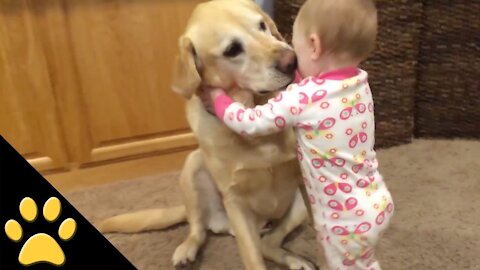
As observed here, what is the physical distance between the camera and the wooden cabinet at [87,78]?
1.67 m

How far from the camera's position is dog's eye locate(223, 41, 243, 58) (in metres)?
1.14

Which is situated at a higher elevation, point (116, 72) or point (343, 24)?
point (343, 24)

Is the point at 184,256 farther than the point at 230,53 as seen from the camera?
Yes

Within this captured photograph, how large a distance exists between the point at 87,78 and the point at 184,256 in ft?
2.20

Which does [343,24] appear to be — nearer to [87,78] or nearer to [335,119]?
[335,119]

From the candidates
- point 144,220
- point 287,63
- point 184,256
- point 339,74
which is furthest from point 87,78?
point 339,74

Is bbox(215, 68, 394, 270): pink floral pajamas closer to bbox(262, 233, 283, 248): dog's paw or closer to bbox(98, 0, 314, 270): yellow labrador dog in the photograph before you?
bbox(98, 0, 314, 270): yellow labrador dog

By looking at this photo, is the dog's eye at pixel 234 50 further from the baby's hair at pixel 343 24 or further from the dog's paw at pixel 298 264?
the dog's paw at pixel 298 264

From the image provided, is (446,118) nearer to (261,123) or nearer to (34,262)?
(261,123)

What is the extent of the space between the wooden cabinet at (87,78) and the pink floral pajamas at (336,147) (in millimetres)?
729

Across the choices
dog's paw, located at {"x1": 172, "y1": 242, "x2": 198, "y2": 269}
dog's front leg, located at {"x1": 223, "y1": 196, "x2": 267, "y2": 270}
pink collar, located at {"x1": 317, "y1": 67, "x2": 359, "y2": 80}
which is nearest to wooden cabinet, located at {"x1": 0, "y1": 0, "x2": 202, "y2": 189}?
dog's paw, located at {"x1": 172, "y1": 242, "x2": 198, "y2": 269}

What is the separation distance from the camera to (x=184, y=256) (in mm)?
1455

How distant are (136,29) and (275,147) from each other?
0.74 m

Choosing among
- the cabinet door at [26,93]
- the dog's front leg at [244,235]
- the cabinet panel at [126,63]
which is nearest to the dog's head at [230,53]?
the dog's front leg at [244,235]
